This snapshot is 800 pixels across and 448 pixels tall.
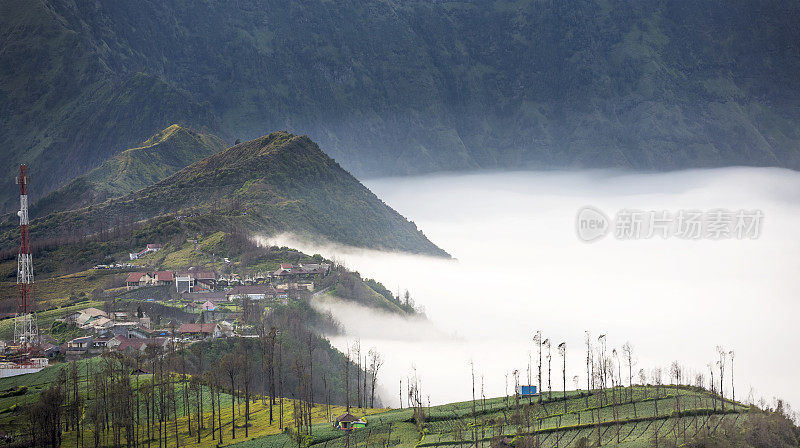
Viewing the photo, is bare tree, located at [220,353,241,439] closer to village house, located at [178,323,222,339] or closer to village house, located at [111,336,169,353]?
village house, located at [178,323,222,339]

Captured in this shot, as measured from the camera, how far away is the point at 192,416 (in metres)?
148

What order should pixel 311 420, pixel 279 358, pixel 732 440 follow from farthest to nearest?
pixel 279 358
pixel 311 420
pixel 732 440

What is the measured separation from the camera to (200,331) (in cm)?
18038

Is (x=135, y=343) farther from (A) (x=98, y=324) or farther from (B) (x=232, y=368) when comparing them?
(B) (x=232, y=368)

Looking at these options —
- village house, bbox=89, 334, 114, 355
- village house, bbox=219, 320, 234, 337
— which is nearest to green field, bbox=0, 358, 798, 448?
village house, bbox=89, 334, 114, 355

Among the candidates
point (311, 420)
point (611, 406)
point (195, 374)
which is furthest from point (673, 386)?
point (195, 374)

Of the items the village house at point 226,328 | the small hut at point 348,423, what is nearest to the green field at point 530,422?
the small hut at point 348,423

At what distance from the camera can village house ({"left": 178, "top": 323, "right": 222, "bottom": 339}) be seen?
179625mm

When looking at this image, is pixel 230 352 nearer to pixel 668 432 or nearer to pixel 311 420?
pixel 311 420

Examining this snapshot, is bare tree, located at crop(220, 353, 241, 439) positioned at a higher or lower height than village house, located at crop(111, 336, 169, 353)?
lower

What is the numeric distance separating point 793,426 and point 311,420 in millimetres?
65301

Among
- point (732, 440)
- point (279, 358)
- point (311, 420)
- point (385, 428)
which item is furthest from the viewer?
point (279, 358)

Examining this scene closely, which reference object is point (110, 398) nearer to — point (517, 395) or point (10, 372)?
point (10, 372)

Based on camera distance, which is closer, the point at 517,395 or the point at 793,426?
the point at 793,426
